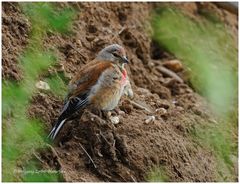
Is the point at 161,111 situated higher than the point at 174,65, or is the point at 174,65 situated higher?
the point at 174,65

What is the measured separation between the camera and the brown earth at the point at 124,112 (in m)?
7.20

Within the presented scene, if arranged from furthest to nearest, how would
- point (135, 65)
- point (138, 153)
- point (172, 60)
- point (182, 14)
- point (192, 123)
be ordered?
point (182, 14), point (172, 60), point (135, 65), point (192, 123), point (138, 153)

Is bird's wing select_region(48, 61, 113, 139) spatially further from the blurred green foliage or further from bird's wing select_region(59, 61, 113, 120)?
the blurred green foliage

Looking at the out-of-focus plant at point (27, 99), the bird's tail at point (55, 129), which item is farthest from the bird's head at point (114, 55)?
the bird's tail at point (55, 129)

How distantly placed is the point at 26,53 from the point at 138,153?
154 cm

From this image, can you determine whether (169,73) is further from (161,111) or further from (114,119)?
(114,119)

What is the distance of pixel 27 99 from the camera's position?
24.1 ft

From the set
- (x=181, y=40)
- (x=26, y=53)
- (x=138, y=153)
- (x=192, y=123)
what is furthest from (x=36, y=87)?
(x=181, y=40)

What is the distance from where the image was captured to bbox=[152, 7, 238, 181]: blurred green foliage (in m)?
9.09

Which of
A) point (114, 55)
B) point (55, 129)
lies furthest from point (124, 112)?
point (55, 129)

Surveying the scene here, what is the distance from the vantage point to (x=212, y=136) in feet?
29.0

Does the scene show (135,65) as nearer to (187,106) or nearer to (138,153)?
(187,106)

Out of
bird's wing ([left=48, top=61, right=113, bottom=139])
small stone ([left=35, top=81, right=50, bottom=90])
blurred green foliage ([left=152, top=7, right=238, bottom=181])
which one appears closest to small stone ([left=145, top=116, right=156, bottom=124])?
bird's wing ([left=48, top=61, right=113, bottom=139])

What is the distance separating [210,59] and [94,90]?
3537 millimetres
